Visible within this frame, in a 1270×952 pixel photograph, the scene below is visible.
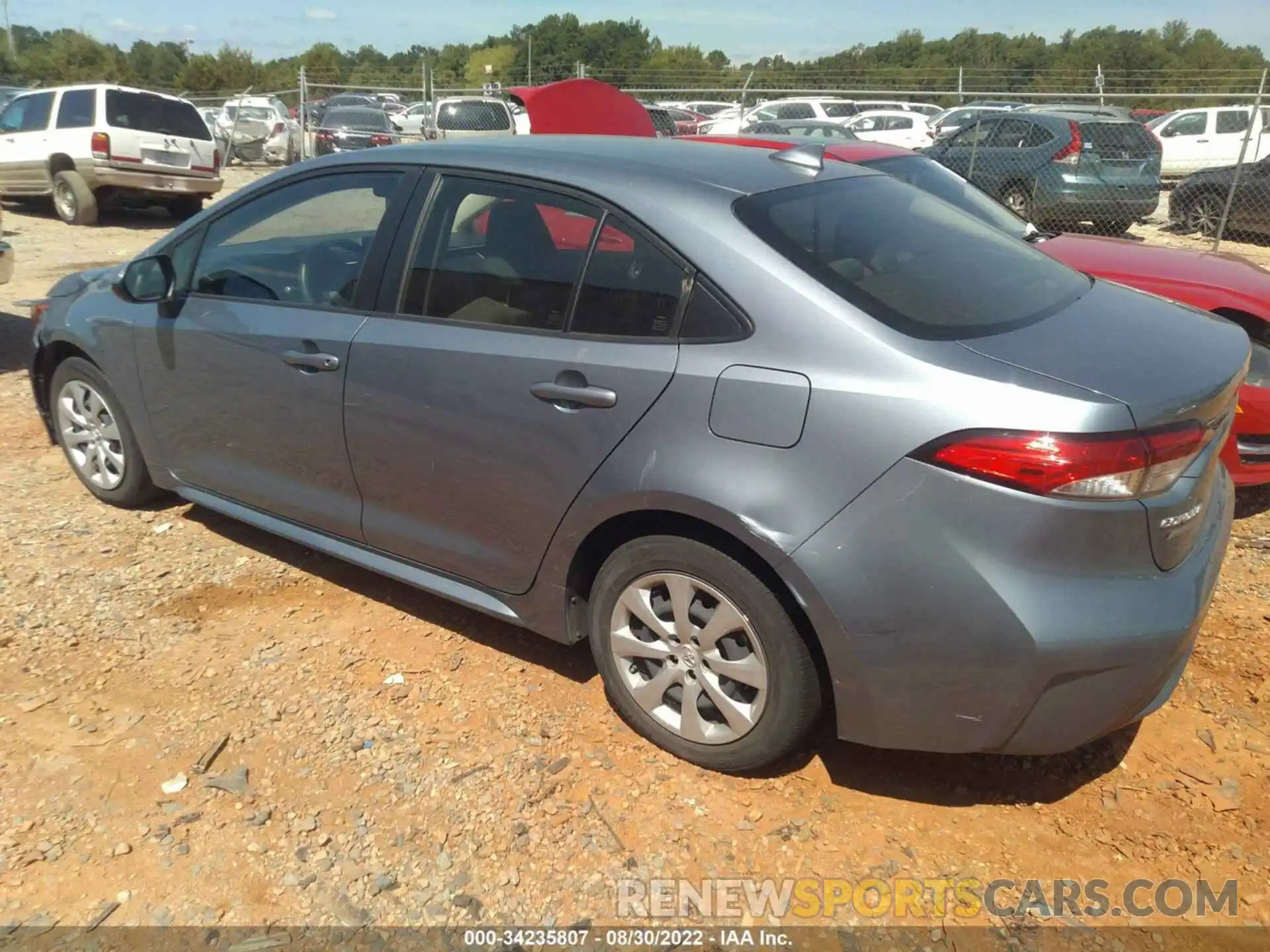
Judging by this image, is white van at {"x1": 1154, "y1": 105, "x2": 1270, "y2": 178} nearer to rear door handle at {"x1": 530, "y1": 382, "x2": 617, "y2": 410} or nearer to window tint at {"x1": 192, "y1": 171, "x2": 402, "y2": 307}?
window tint at {"x1": 192, "y1": 171, "x2": 402, "y2": 307}

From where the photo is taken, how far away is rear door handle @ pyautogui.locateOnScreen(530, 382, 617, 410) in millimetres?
2699

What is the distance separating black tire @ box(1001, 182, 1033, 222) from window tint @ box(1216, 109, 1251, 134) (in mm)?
6803

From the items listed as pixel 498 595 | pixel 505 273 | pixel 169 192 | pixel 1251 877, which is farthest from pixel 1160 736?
pixel 169 192

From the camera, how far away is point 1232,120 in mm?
17672

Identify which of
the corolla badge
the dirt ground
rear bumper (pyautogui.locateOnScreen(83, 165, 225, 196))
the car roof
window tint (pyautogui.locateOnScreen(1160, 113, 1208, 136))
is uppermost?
window tint (pyautogui.locateOnScreen(1160, 113, 1208, 136))

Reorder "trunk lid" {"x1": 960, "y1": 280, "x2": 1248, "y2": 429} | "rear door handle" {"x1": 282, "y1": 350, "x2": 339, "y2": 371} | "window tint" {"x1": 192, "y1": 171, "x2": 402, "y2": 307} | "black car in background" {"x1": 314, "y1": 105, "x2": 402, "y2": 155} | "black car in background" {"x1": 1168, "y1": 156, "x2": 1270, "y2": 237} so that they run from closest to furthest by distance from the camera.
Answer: "trunk lid" {"x1": 960, "y1": 280, "x2": 1248, "y2": 429}
"rear door handle" {"x1": 282, "y1": 350, "x2": 339, "y2": 371}
"window tint" {"x1": 192, "y1": 171, "x2": 402, "y2": 307}
"black car in background" {"x1": 1168, "y1": 156, "x2": 1270, "y2": 237}
"black car in background" {"x1": 314, "y1": 105, "x2": 402, "y2": 155}

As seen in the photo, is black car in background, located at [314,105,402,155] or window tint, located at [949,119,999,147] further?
black car in background, located at [314,105,402,155]

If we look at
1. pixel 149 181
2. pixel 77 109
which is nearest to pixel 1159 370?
pixel 149 181

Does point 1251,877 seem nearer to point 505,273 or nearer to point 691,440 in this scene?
point 691,440

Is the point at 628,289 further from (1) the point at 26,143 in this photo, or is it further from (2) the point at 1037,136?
(1) the point at 26,143

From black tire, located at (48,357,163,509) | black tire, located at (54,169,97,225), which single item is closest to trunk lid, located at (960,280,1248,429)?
black tire, located at (48,357,163,509)

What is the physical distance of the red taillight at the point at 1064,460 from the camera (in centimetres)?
218

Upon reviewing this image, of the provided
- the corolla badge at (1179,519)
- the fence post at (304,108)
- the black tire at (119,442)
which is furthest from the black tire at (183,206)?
the corolla badge at (1179,519)

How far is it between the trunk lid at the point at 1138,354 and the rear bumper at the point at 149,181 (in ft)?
45.2
